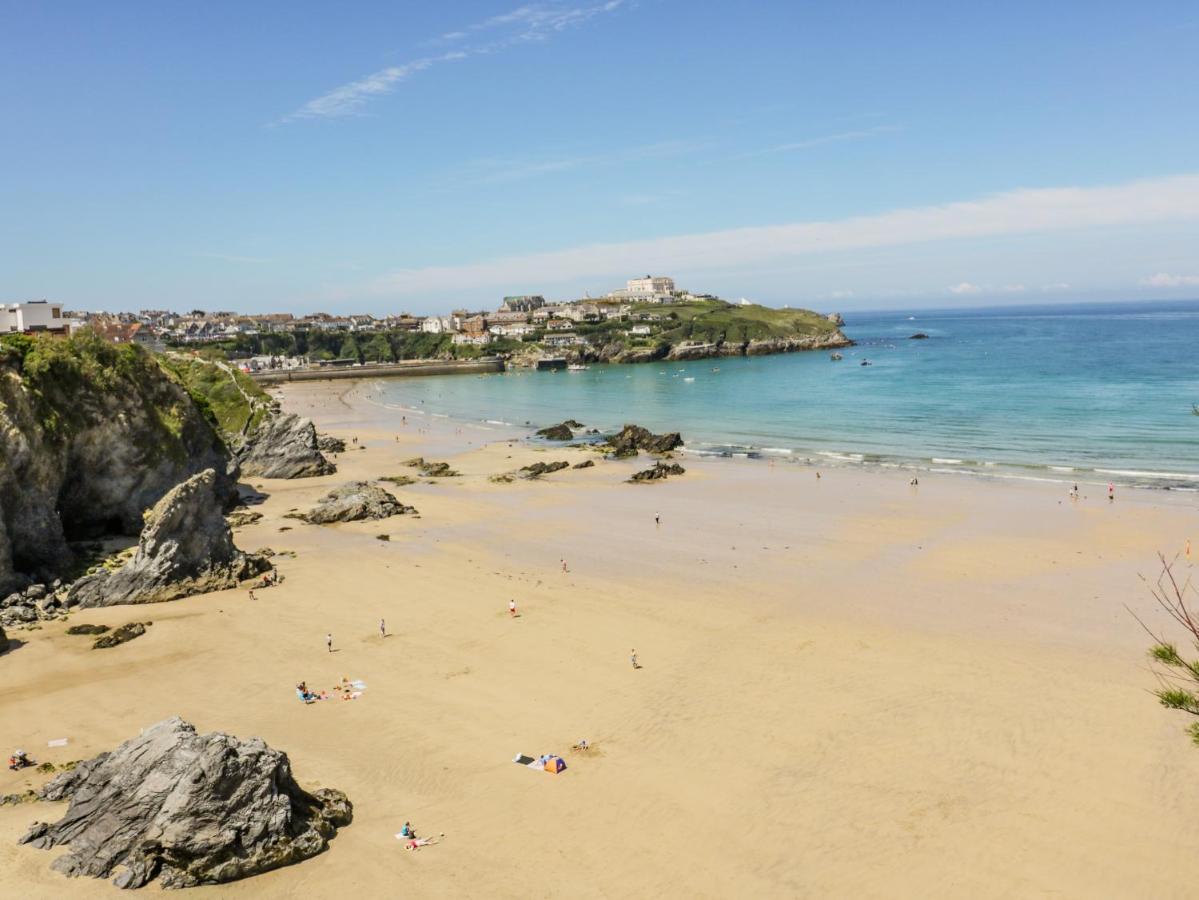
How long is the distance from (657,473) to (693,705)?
3115cm

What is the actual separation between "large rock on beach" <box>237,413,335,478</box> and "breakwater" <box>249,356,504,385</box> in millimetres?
88490

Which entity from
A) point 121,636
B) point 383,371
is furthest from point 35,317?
point 383,371

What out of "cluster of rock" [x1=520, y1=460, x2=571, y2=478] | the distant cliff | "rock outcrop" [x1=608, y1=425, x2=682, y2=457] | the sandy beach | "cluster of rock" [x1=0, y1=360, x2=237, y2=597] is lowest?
the sandy beach

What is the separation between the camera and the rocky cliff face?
91.8 ft

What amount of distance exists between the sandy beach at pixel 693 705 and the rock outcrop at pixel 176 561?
2.77 feet

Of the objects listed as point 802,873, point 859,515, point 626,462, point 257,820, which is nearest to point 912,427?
point 626,462

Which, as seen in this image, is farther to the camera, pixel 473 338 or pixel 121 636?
pixel 473 338

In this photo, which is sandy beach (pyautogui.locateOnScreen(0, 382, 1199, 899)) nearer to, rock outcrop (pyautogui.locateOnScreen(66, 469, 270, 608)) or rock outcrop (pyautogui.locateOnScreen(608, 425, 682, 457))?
rock outcrop (pyautogui.locateOnScreen(66, 469, 270, 608))

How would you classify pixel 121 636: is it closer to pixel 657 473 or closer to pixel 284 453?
pixel 284 453

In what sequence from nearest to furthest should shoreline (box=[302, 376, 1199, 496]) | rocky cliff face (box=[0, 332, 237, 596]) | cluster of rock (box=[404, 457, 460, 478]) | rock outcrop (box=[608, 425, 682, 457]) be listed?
1. rocky cliff face (box=[0, 332, 237, 596])
2. shoreline (box=[302, 376, 1199, 496])
3. cluster of rock (box=[404, 457, 460, 478])
4. rock outcrop (box=[608, 425, 682, 457])

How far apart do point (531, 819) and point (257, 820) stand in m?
5.01

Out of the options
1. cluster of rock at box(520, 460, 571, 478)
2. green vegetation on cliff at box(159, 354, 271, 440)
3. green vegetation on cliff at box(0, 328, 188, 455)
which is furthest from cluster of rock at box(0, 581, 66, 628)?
green vegetation on cliff at box(159, 354, 271, 440)

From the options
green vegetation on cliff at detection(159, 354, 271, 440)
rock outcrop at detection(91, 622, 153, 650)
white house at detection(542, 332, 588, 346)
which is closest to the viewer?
rock outcrop at detection(91, 622, 153, 650)

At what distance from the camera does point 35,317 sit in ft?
190
